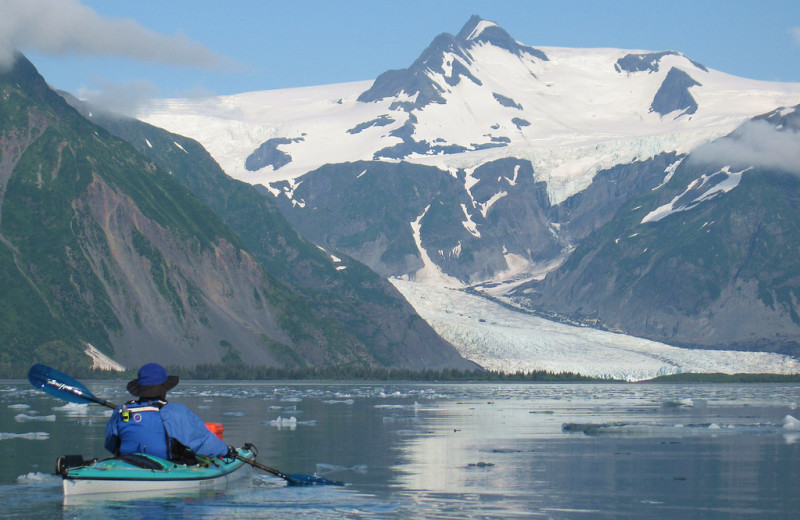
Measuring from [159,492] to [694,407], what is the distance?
75.0 m

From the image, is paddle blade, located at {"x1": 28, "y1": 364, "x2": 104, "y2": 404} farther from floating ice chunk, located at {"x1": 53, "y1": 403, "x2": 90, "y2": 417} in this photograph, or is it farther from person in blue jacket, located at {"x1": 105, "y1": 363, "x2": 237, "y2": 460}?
floating ice chunk, located at {"x1": 53, "y1": 403, "x2": 90, "y2": 417}

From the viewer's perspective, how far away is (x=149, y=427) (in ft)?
104

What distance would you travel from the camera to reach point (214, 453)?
111 feet

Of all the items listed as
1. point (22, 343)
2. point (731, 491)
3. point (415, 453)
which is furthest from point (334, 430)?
point (22, 343)

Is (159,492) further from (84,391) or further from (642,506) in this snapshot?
(642,506)

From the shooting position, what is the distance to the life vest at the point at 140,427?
31.5 m

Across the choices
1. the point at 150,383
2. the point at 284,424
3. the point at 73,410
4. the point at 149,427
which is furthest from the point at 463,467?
the point at 73,410

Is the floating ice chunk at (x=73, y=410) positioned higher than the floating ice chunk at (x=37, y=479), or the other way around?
the floating ice chunk at (x=73, y=410)

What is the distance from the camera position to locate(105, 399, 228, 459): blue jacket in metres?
31.5

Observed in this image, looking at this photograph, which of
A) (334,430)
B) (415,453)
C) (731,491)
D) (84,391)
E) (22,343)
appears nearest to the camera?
(84,391)

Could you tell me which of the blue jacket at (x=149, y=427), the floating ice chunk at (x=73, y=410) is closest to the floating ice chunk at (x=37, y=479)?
the blue jacket at (x=149, y=427)

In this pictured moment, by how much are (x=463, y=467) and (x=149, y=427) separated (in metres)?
14.9

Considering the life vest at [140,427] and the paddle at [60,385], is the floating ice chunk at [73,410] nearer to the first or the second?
the paddle at [60,385]

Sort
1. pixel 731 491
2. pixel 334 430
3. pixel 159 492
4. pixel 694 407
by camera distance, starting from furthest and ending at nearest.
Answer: pixel 694 407 < pixel 334 430 < pixel 731 491 < pixel 159 492
